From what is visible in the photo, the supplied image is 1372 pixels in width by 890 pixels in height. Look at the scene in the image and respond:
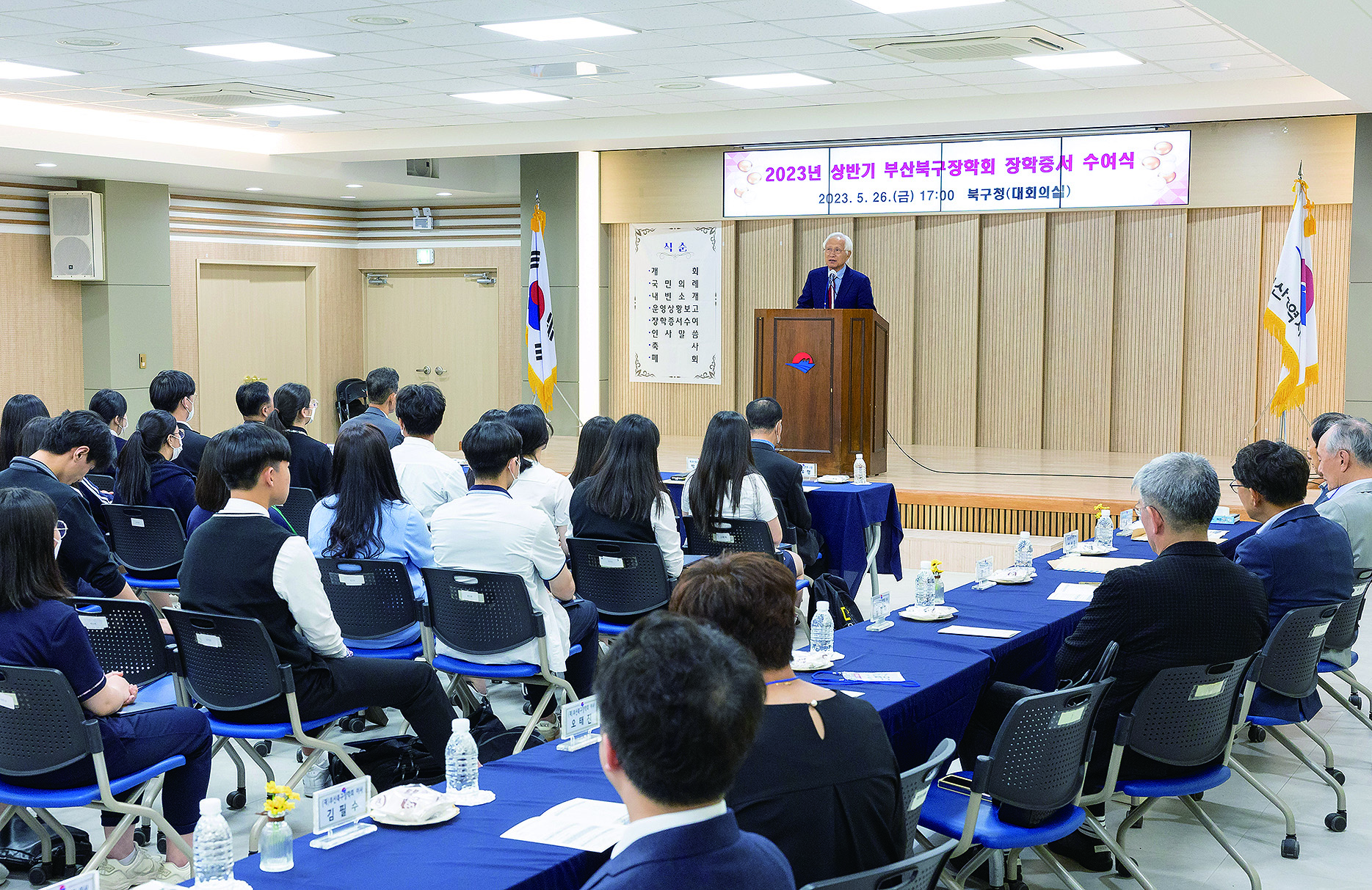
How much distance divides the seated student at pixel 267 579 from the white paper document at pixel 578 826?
1441 millimetres

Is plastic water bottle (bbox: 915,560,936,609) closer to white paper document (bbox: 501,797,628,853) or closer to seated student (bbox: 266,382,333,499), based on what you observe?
white paper document (bbox: 501,797,628,853)

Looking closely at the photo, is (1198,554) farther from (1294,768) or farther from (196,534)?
(196,534)

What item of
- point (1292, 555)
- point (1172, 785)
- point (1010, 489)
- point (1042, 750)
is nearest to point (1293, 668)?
point (1292, 555)

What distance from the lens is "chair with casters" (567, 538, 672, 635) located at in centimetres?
493

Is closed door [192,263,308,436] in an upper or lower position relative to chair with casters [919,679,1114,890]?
Result: upper

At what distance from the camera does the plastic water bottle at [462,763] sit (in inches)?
96.4

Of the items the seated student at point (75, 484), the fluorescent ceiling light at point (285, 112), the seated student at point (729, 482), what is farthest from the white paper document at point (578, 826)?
the fluorescent ceiling light at point (285, 112)

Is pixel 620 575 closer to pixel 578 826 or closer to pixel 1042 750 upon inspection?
pixel 1042 750

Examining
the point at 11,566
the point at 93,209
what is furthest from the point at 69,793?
the point at 93,209

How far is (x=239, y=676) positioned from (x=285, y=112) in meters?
7.83

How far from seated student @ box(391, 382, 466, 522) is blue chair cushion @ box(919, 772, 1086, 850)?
9.42 ft

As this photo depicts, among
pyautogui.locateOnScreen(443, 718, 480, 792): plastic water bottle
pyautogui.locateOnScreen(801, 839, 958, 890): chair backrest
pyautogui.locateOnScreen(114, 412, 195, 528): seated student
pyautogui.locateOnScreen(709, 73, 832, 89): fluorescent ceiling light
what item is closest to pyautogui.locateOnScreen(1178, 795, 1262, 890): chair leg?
pyautogui.locateOnScreen(801, 839, 958, 890): chair backrest

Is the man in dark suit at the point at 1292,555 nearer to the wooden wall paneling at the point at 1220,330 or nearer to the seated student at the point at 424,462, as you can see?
the seated student at the point at 424,462

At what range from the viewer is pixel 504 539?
4.26 m
